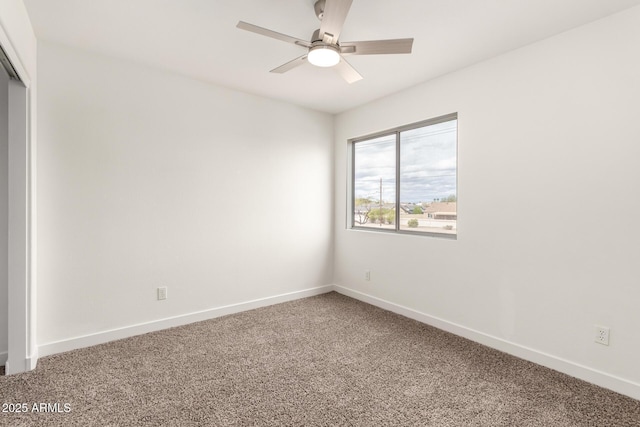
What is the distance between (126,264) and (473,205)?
314 cm

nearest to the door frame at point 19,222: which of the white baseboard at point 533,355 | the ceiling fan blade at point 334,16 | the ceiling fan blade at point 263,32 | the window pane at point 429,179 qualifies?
the ceiling fan blade at point 263,32

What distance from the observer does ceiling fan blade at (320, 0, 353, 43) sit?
1619 millimetres

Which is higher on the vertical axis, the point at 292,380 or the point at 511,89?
the point at 511,89

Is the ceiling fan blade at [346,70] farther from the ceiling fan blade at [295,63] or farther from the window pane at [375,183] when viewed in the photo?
the window pane at [375,183]

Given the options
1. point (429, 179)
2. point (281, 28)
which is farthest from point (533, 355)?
point (281, 28)

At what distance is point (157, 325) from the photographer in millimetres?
3006

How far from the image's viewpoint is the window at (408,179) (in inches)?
125

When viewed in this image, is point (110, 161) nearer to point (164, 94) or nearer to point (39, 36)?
point (164, 94)

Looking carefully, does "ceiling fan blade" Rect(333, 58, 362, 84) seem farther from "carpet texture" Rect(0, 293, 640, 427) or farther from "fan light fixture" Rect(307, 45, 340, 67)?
"carpet texture" Rect(0, 293, 640, 427)

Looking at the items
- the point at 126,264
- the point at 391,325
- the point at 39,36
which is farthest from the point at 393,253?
the point at 39,36

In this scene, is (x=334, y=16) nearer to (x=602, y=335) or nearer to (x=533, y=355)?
(x=602, y=335)

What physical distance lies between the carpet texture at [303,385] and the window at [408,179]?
3.92ft

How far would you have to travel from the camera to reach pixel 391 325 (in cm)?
317

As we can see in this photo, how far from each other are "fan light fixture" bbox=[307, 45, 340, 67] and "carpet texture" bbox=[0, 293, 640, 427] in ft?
7.06
